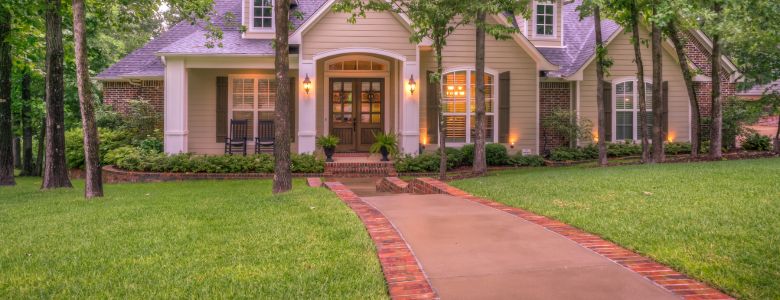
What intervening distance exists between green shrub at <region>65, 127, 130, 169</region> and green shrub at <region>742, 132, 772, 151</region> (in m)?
17.6

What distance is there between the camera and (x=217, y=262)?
4859 millimetres

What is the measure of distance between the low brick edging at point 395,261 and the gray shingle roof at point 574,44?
1208 centimetres

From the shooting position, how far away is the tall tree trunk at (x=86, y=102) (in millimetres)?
→ 9664

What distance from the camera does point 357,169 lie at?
15109 millimetres

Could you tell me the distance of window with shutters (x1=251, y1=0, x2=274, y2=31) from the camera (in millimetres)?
17688

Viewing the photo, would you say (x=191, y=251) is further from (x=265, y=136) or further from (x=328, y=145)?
(x=265, y=136)

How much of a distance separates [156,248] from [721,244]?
4794 mm

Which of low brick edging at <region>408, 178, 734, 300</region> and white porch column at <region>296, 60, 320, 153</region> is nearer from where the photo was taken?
low brick edging at <region>408, 178, 734, 300</region>

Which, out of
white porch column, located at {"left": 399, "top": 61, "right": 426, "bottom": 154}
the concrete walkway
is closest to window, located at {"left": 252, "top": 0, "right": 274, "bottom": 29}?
white porch column, located at {"left": 399, "top": 61, "right": 426, "bottom": 154}

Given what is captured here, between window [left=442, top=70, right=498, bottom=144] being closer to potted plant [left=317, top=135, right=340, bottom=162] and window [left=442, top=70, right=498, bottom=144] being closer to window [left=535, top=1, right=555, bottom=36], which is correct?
potted plant [left=317, top=135, right=340, bottom=162]

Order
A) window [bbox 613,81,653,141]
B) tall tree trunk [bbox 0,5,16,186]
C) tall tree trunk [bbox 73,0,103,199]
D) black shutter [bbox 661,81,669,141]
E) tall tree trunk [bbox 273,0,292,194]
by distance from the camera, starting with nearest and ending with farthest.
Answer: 1. tall tree trunk [bbox 73,0,103,199]
2. tall tree trunk [bbox 273,0,292,194]
3. tall tree trunk [bbox 0,5,16,186]
4. black shutter [bbox 661,81,669,141]
5. window [bbox 613,81,653,141]

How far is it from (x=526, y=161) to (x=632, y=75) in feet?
14.9

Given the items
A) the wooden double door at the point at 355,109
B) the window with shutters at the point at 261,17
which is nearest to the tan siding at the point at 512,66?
the wooden double door at the point at 355,109

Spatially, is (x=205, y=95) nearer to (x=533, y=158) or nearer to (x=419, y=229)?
(x=533, y=158)
